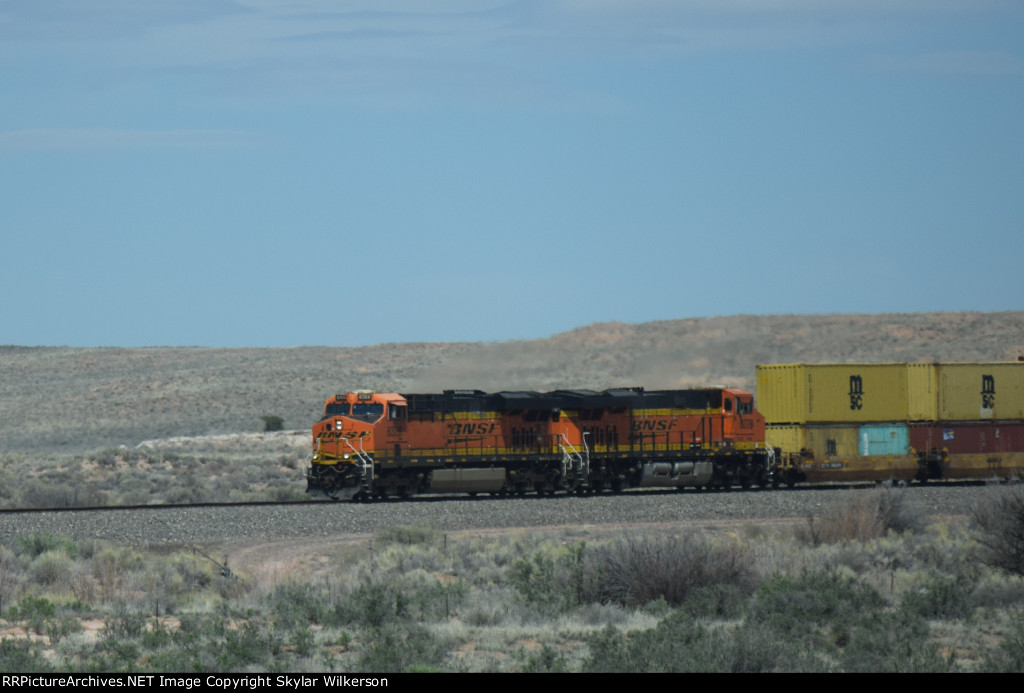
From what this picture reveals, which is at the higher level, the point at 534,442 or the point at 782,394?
the point at 782,394

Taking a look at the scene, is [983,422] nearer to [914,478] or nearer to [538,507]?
[914,478]

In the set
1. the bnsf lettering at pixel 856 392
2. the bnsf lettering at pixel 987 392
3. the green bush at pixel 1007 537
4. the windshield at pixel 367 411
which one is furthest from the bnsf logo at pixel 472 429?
the bnsf lettering at pixel 987 392

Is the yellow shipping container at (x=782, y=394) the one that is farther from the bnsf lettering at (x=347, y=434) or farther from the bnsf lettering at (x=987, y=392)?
the bnsf lettering at (x=347, y=434)

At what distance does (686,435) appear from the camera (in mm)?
32781

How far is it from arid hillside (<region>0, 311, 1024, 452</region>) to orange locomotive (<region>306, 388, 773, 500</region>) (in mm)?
25229

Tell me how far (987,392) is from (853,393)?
173 inches

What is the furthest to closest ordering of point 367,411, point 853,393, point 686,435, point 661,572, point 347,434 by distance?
point 853,393 < point 686,435 < point 367,411 < point 347,434 < point 661,572

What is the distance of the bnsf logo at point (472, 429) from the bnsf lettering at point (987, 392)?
1496 cm

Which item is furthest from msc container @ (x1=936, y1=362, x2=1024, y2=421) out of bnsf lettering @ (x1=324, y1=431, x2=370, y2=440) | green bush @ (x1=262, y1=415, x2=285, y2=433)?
green bush @ (x1=262, y1=415, x2=285, y2=433)

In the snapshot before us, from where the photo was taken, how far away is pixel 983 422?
34500 mm

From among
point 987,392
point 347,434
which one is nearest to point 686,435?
point 987,392

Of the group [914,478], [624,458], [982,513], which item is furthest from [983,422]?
[982,513]

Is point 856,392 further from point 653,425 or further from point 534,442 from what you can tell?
point 534,442

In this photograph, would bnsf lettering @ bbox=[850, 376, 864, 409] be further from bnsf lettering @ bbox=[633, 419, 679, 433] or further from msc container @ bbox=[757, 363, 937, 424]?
bnsf lettering @ bbox=[633, 419, 679, 433]
